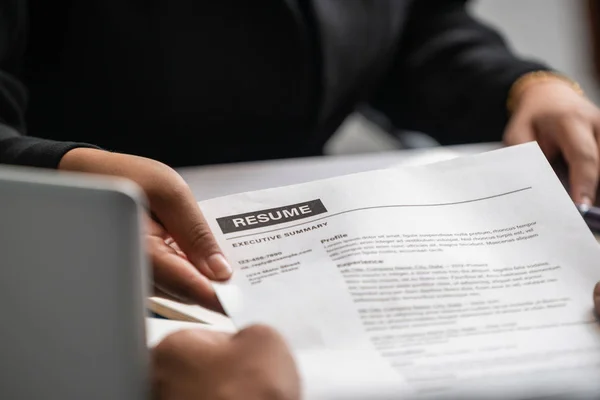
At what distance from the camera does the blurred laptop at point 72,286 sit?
26cm

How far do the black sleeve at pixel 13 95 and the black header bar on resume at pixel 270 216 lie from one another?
0.44 feet

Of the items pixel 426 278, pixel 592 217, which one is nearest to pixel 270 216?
pixel 426 278

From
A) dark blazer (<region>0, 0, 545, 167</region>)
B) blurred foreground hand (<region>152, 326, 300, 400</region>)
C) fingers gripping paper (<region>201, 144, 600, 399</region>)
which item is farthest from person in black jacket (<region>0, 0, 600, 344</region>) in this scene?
blurred foreground hand (<region>152, 326, 300, 400</region>)

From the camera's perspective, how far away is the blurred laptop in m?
0.26

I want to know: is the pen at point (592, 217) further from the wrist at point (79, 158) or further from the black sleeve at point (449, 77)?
the wrist at point (79, 158)

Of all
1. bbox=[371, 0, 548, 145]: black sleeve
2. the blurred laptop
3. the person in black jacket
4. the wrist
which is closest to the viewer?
the blurred laptop

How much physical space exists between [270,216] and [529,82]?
1.28 ft

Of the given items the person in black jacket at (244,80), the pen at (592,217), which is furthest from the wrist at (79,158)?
the pen at (592,217)

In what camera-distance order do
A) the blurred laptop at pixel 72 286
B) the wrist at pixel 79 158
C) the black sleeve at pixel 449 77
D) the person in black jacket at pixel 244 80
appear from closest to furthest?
the blurred laptop at pixel 72 286 → the wrist at pixel 79 158 → the person in black jacket at pixel 244 80 → the black sleeve at pixel 449 77

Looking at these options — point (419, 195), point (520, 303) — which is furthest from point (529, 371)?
point (419, 195)

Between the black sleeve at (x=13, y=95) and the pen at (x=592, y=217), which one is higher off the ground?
the black sleeve at (x=13, y=95)

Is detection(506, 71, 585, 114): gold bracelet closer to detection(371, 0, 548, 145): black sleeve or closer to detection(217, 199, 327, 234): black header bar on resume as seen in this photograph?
detection(371, 0, 548, 145): black sleeve

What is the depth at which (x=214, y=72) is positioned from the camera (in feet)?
2.40

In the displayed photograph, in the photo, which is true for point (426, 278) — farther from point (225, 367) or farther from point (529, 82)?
point (529, 82)
